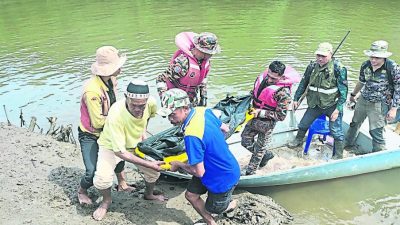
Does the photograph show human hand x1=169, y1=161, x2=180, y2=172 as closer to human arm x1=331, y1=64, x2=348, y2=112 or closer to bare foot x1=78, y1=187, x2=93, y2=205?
bare foot x1=78, y1=187, x2=93, y2=205

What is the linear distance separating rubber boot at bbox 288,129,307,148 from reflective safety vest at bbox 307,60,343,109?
66cm

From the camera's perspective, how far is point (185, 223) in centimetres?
518

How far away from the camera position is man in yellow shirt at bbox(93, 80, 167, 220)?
4.47 meters

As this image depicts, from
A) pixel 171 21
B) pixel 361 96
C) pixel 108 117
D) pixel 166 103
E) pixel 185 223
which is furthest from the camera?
pixel 171 21

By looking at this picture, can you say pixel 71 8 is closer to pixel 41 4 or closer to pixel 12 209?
pixel 41 4

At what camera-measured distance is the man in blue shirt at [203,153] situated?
4.16 meters

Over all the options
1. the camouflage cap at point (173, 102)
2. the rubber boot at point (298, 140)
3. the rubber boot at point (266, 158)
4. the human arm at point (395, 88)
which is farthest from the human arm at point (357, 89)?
the camouflage cap at point (173, 102)

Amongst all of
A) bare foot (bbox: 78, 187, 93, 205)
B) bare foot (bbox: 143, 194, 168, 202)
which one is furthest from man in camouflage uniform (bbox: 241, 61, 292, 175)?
bare foot (bbox: 78, 187, 93, 205)

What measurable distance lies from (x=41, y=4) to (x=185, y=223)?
19.7m

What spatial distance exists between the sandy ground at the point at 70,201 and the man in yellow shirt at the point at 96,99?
45 cm

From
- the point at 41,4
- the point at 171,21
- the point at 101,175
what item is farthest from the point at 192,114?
the point at 41,4

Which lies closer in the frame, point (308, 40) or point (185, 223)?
point (185, 223)

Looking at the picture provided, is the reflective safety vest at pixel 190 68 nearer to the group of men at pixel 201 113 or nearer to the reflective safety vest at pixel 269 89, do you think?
the group of men at pixel 201 113

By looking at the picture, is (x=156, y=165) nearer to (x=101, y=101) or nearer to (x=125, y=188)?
Answer: (x=101, y=101)
